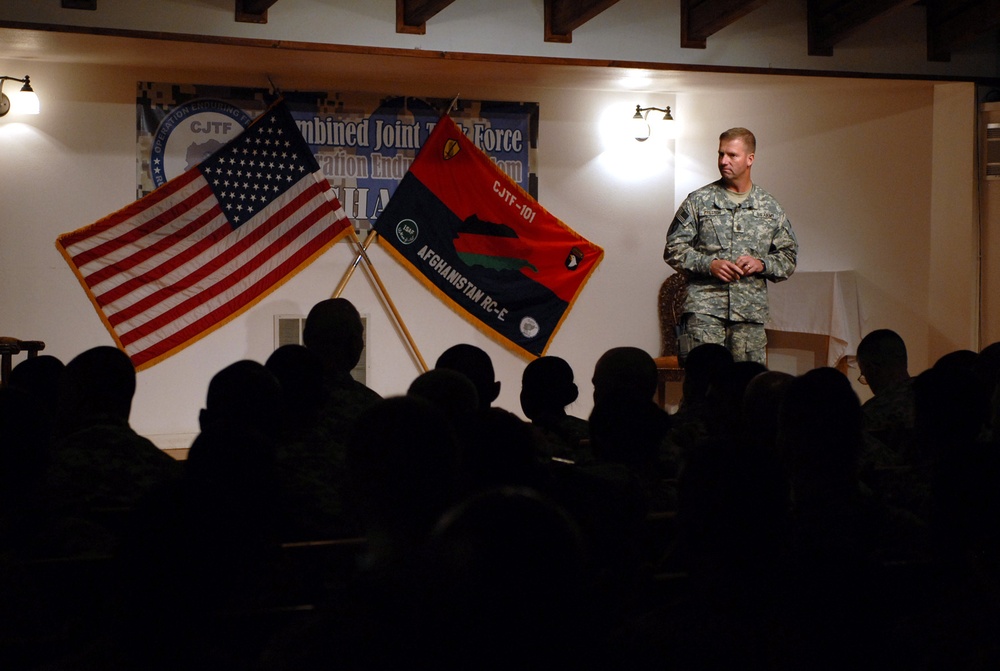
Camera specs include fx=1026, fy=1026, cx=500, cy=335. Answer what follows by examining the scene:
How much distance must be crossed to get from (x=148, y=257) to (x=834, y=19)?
390 centimetres

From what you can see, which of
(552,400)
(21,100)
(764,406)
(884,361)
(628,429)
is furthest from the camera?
(21,100)

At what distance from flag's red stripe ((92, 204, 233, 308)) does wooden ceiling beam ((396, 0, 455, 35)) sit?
4.78 ft

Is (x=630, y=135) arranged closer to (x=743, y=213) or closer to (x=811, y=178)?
(x=811, y=178)

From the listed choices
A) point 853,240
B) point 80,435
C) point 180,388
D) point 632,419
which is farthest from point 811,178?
point 80,435

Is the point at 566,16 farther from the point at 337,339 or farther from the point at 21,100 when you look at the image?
the point at 21,100

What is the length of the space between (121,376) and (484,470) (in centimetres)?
132

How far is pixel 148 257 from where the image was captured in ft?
18.0

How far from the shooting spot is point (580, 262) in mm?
6137

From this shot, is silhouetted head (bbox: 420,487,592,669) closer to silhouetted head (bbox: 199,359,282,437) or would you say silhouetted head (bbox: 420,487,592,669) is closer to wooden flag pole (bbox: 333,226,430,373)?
silhouetted head (bbox: 199,359,282,437)

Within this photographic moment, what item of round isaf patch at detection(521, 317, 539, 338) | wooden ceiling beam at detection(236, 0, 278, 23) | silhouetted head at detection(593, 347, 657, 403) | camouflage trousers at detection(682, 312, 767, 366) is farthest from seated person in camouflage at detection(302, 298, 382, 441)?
round isaf patch at detection(521, 317, 539, 338)

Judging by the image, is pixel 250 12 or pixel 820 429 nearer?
pixel 820 429

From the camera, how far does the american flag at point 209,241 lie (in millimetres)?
5438

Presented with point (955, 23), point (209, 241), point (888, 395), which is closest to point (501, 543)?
point (888, 395)

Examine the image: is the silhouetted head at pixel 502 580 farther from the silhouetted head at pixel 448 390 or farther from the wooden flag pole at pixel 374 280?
the wooden flag pole at pixel 374 280
